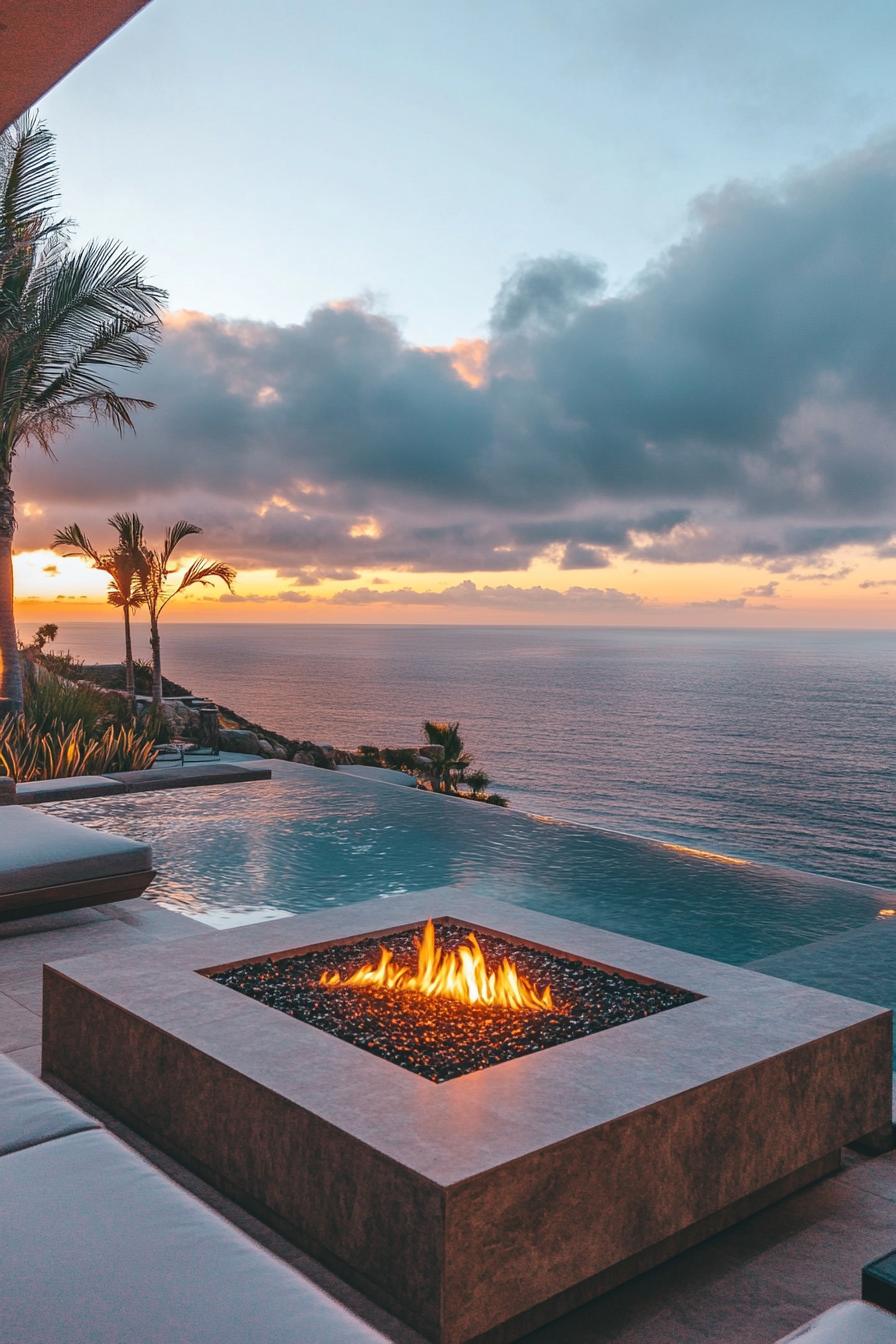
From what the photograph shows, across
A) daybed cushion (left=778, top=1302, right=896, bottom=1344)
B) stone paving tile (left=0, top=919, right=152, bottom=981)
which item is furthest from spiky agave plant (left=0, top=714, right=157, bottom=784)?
daybed cushion (left=778, top=1302, right=896, bottom=1344)

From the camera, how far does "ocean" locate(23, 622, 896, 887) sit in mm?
35469

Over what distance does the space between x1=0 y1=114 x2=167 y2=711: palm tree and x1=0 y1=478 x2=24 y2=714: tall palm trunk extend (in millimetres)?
11

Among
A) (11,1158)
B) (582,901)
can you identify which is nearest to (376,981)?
(11,1158)

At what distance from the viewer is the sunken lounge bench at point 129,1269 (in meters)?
1.38

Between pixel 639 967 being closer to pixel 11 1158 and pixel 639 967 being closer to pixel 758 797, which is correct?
pixel 11 1158

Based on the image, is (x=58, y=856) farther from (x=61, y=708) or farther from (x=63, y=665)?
(x=63, y=665)

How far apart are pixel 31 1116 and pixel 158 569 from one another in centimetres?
1487

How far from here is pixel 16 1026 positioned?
3.64m

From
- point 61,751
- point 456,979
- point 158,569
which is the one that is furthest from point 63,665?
point 456,979

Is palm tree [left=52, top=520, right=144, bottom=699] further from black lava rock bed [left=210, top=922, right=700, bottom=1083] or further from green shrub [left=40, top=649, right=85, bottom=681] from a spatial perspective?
black lava rock bed [left=210, top=922, right=700, bottom=1083]

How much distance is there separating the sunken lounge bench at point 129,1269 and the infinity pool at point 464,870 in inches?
106

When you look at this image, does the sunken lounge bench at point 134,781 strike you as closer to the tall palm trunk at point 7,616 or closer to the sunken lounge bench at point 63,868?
the tall palm trunk at point 7,616

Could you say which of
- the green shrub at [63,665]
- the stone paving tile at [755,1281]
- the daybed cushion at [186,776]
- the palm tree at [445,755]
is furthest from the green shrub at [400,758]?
the stone paving tile at [755,1281]

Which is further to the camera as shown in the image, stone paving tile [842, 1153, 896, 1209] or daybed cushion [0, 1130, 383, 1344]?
stone paving tile [842, 1153, 896, 1209]
